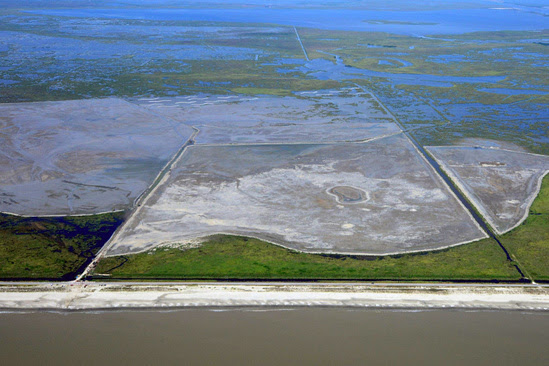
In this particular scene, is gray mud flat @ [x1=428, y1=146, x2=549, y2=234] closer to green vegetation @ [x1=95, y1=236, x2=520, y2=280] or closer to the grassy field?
the grassy field

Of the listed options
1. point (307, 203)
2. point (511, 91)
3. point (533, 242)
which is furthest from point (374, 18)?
point (533, 242)

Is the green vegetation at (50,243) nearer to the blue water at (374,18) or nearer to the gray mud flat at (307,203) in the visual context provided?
the gray mud flat at (307,203)

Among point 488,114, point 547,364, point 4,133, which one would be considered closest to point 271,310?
point 547,364

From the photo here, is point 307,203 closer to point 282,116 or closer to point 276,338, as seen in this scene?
point 276,338

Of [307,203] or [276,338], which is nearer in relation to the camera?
[276,338]

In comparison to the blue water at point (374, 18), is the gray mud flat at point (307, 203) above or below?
below

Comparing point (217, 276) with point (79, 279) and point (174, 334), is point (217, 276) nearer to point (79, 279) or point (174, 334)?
point (174, 334)

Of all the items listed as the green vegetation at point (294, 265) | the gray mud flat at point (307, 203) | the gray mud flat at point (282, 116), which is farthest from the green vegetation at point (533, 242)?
the gray mud flat at point (282, 116)
